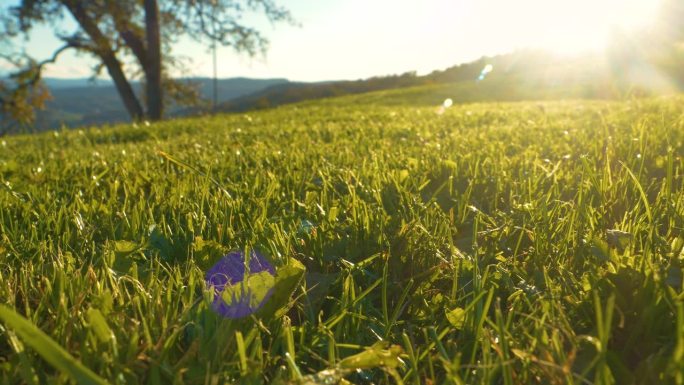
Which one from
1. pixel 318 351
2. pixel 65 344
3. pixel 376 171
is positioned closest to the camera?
pixel 65 344

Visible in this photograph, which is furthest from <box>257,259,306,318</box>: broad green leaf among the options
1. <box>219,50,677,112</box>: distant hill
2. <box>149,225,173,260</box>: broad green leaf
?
<box>219,50,677,112</box>: distant hill

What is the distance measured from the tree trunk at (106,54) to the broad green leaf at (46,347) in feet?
64.8

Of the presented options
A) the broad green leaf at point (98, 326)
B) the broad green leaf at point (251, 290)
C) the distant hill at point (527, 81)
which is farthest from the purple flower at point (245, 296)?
the distant hill at point (527, 81)

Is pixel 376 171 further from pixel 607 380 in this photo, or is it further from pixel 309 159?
pixel 607 380

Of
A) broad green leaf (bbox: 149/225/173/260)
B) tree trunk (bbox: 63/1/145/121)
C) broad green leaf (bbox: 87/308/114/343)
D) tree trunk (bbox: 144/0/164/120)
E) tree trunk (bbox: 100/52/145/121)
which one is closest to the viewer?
broad green leaf (bbox: 87/308/114/343)

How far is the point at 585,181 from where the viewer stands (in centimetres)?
229

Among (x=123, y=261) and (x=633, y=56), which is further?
(x=633, y=56)

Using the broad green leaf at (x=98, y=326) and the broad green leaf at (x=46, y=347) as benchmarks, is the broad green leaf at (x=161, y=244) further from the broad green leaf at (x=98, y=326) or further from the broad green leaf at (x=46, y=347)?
the broad green leaf at (x=46, y=347)

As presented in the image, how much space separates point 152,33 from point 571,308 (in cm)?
2118

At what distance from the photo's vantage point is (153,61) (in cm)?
2009

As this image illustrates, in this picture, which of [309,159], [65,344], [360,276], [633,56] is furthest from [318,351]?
[633,56]

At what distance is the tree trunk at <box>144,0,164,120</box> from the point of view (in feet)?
64.2

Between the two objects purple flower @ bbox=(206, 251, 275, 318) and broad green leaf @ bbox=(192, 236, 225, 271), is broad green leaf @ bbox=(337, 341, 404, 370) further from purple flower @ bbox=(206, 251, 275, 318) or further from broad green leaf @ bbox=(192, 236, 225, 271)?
broad green leaf @ bbox=(192, 236, 225, 271)

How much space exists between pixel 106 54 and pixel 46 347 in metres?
23.9
